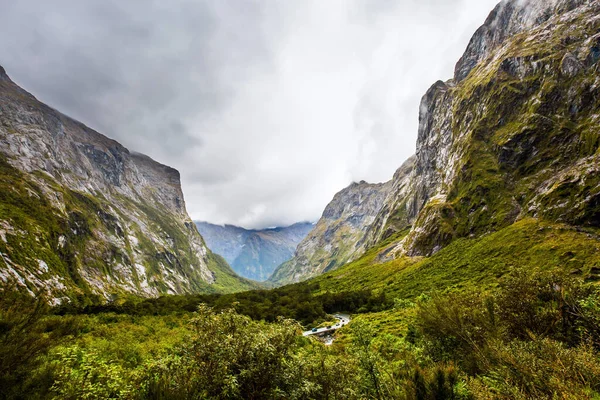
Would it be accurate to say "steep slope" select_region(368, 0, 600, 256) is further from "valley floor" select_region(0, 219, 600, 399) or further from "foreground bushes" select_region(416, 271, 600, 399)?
"valley floor" select_region(0, 219, 600, 399)

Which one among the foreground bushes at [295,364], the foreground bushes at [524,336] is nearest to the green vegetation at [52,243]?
the foreground bushes at [295,364]

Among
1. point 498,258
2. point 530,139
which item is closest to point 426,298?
point 498,258

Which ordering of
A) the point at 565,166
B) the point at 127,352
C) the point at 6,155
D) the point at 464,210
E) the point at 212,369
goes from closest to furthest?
the point at 212,369 < the point at 127,352 < the point at 565,166 < the point at 464,210 < the point at 6,155

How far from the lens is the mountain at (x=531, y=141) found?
314 ft

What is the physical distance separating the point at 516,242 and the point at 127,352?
11372cm

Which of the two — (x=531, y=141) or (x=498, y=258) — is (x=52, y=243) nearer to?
(x=498, y=258)

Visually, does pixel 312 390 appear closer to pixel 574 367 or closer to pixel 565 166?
pixel 574 367

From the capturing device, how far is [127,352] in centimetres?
2520

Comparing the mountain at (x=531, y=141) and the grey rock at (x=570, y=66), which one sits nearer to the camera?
the mountain at (x=531, y=141)

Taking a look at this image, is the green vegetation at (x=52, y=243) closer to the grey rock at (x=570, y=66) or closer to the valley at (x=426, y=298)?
the valley at (x=426, y=298)

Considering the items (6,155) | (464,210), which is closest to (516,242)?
(464,210)

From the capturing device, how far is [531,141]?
123500 mm

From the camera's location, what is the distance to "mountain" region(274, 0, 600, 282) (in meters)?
95.8

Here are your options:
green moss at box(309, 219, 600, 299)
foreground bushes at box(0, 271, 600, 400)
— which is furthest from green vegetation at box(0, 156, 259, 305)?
green moss at box(309, 219, 600, 299)
